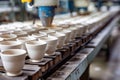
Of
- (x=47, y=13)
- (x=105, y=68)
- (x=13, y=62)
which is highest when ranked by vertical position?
(x=47, y=13)

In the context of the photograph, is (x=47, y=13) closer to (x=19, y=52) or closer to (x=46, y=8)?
(x=46, y=8)

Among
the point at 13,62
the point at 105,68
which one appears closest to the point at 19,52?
the point at 13,62

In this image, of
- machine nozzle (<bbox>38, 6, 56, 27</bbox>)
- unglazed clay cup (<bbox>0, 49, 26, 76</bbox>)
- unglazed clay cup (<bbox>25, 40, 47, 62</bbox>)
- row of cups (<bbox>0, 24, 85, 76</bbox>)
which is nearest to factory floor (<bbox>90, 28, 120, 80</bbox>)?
machine nozzle (<bbox>38, 6, 56, 27</bbox>)

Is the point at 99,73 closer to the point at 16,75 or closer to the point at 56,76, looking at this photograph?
the point at 56,76

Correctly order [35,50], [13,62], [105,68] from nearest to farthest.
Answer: [13,62], [35,50], [105,68]

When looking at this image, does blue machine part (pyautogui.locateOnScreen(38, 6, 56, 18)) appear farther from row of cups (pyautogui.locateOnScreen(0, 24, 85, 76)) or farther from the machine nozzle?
row of cups (pyautogui.locateOnScreen(0, 24, 85, 76))

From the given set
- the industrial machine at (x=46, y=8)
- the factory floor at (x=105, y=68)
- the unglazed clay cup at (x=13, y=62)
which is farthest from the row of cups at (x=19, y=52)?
the factory floor at (x=105, y=68)

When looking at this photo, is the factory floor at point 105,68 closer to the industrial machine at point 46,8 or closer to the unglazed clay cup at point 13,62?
the industrial machine at point 46,8

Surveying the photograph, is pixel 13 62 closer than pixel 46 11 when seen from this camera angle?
Yes

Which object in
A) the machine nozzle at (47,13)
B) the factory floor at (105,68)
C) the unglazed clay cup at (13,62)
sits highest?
the machine nozzle at (47,13)

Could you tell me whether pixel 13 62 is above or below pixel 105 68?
above

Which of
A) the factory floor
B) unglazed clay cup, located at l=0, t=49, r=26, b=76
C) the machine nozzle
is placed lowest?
the factory floor

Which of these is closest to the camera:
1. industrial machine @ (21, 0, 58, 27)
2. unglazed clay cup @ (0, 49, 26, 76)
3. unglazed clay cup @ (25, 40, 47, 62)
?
unglazed clay cup @ (0, 49, 26, 76)

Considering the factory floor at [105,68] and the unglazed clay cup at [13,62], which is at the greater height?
the unglazed clay cup at [13,62]
